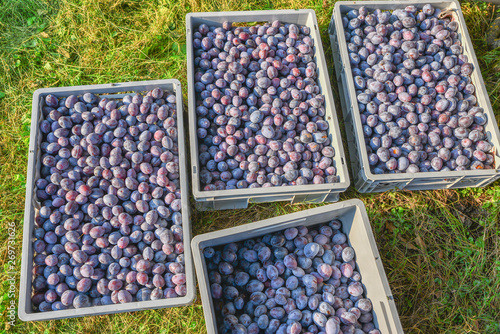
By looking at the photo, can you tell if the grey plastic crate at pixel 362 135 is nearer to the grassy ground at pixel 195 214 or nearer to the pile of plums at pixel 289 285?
the grassy ground at pixel 195 214

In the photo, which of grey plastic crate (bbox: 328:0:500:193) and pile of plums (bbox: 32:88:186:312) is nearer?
pile of plums (bbox: 32:88:186:312)

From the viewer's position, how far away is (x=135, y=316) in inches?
91.7

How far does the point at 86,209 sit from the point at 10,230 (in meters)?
0.88

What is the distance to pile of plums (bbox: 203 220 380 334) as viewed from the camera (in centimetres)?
182

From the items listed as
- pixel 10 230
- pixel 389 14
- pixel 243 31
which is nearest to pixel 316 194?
pixel 243 31

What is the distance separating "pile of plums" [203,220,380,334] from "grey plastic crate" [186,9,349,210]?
0.79ft

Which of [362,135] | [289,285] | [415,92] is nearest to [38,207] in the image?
[289,285]

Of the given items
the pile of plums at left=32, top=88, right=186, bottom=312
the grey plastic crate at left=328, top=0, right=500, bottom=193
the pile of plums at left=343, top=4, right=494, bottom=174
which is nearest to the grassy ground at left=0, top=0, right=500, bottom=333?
the grey plastic crate at left=328, top=0, right=500, bottom=193

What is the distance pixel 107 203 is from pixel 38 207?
1.35ft

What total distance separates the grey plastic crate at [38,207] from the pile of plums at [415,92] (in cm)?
119

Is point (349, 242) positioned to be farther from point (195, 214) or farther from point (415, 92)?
point (415, 92)

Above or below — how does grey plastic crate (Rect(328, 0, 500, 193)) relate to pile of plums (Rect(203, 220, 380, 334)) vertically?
above

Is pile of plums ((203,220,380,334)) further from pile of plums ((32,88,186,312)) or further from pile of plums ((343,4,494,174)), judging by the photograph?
pile of plums ((343,4,494,174))

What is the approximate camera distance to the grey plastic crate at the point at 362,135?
2227 millimetres
